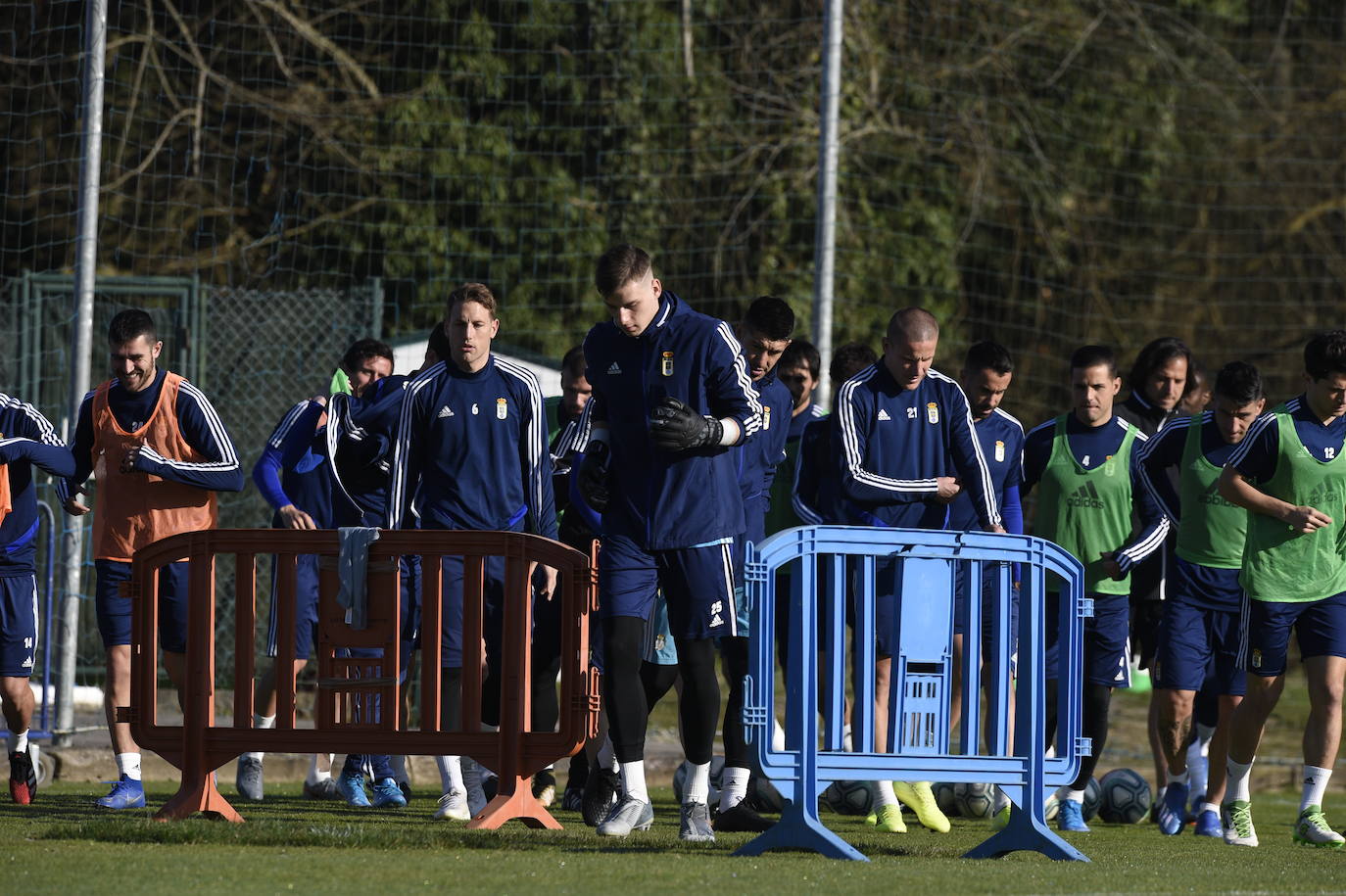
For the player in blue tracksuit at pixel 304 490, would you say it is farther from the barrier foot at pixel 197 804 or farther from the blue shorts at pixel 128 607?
the barrier foot at pixel 197 804

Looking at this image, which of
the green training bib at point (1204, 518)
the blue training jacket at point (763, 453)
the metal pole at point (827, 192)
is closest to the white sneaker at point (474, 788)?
the blue training jacket at point (763, 453)

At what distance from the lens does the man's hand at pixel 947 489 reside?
27.2 ft

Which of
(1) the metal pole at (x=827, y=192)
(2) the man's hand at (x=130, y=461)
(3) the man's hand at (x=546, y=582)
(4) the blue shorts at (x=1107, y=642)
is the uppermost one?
(1) the metal pole at (x=827, y=192)

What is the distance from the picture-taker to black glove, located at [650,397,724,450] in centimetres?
655

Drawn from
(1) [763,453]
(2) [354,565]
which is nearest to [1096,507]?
(1) [763,453]

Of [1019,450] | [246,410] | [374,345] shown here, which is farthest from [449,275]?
[1019,450]

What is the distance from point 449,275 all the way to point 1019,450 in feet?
23.1

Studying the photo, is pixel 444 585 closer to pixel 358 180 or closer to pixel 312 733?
pixel 312 733

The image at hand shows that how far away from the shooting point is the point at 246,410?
13234mm

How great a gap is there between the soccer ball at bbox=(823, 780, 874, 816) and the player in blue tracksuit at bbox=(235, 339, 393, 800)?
248 cm

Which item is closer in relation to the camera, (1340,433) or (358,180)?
(1340,433)

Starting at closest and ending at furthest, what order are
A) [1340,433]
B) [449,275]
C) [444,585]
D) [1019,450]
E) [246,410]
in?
[444,585], [1340,433], [1019,450], [246,410], [449,275]

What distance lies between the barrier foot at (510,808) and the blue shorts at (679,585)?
0.76 meters

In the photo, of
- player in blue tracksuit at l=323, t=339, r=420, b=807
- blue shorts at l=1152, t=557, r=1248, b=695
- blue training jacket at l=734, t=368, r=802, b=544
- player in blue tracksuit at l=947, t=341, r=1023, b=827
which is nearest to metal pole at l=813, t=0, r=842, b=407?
player in blue tracksuit at l=947, t=341, r=1023, b=827
